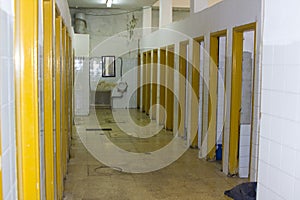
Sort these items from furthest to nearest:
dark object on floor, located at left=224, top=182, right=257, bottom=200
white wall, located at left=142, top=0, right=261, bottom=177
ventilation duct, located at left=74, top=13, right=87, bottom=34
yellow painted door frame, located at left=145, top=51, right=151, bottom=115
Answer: ventilation duct, located at left=74, top=13, right=87, bottom=34, yellow painted door frame, located at left=145, top=51, right=151, bottom=115, white wall, located at left=142, top=0, right=261, bottom=177, dark object on floor, located at left=224, top=182, right=257, bottom=200

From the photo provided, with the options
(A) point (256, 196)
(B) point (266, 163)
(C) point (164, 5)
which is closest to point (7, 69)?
(B) point (266, 163)

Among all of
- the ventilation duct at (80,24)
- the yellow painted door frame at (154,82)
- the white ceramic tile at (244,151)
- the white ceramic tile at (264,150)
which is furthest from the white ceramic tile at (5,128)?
the ventilation duct at (80,24)

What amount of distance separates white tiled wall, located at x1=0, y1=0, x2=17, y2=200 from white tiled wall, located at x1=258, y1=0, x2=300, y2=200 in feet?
4.63

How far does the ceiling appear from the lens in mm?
11172

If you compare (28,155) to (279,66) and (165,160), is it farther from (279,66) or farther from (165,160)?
(165,160)

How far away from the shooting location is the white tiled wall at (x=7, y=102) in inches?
52.4

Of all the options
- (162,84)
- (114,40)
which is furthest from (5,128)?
(114,40)

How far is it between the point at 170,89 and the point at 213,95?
2.81 metres

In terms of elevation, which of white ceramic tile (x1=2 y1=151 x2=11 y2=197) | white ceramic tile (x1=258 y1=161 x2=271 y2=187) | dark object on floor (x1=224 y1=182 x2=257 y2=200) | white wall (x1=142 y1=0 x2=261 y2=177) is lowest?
dark object on floor (x1=224 y1=182 x2=257 y2=200)

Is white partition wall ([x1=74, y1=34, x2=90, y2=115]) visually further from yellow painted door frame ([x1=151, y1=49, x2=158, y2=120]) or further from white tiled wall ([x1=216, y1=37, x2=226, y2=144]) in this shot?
white tiled wall ([x1=216, y1=37, x2=226, y2=144])

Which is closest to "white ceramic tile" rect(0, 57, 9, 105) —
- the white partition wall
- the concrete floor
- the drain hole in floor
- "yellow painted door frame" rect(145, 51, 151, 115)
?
the concrete floor

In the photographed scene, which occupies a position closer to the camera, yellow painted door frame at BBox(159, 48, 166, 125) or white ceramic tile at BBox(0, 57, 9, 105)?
white ceramic tile at BBox(0, 57, 9, 105)

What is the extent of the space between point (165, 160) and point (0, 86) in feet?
16.5

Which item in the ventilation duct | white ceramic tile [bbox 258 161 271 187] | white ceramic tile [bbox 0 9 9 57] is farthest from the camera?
the ventilation duct
